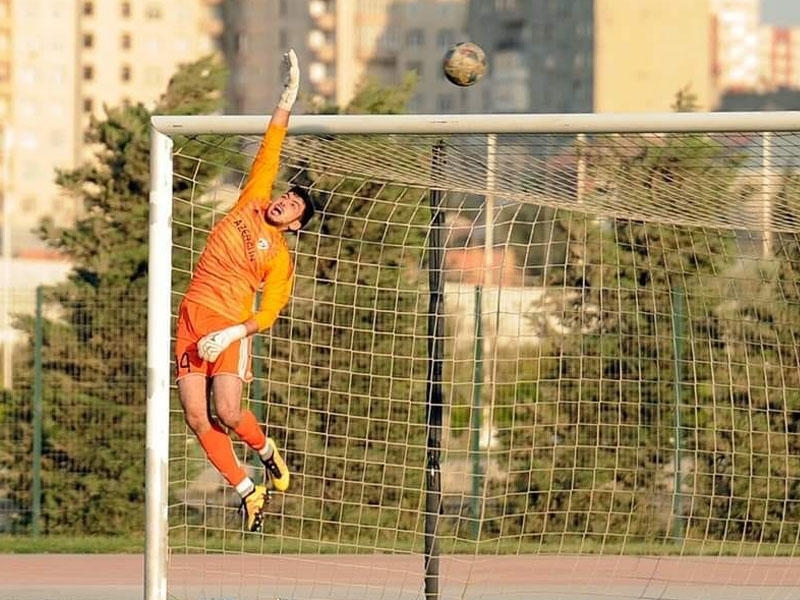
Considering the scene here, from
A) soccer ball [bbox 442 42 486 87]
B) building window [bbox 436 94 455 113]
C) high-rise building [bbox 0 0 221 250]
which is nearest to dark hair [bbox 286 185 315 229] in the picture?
soccer ball [bbox 442 42 486 87]

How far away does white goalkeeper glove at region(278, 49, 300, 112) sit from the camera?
31.6ft

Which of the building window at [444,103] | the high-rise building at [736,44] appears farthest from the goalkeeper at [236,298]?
the high-rise building at [736,44]

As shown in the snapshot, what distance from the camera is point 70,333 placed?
1666 cm

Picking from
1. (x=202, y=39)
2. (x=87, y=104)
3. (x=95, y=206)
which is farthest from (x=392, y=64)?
(x=95, y=206)

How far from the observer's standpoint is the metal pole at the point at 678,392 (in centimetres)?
1565

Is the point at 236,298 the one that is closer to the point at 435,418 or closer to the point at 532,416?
the point at 435,418

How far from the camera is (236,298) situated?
9734 millimetres

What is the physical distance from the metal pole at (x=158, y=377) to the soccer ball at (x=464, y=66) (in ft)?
4.99

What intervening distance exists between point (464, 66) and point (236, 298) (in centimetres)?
168

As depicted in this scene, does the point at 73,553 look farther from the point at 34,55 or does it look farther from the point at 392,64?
the point at 392,64

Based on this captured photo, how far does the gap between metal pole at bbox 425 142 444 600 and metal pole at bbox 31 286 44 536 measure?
6901 millimetres

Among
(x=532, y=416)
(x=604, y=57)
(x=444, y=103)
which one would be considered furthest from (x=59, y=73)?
(x=532, y=416)

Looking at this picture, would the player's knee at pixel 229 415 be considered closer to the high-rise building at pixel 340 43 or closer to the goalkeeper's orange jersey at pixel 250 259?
the goalkeeper's orange jersey at pixel 250 259

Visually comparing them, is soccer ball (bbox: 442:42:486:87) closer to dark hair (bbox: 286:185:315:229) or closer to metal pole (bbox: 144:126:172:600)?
dark hair (bbox: 286:185:315:229)
